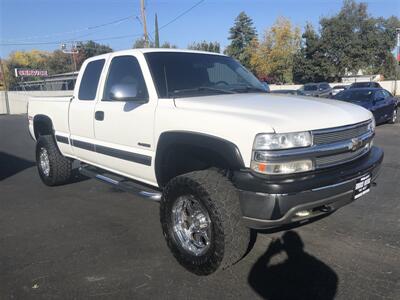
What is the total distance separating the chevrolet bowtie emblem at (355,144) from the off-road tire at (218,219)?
1.12 meters

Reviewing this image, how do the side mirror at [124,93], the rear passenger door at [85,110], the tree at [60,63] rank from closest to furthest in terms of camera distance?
the side mirror at [124,93], the rear passenger door at [85,110], the tree at [60,63]

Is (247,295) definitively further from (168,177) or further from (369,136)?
(369,136)

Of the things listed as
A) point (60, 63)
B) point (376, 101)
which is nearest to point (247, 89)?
point (376, 101)

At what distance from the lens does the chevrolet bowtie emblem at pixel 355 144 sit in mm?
3578

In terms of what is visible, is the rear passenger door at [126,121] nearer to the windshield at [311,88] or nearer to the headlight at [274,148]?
the headlight at [274,148]

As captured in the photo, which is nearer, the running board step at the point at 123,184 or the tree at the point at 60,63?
the running board step at the point at 123,184

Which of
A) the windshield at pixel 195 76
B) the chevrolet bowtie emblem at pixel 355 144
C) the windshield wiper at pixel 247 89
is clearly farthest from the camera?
the windshield wiper at pixel 247 89

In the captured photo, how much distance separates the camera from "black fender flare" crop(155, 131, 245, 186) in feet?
10.8

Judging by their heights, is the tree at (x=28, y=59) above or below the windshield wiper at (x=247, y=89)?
above

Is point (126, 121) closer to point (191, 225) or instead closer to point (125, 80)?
point (125, 80)

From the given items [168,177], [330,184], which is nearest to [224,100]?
[168,177]

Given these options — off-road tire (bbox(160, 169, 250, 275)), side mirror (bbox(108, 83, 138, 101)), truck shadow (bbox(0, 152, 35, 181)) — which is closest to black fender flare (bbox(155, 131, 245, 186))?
off-road tire (bbox(160, 169, 250, 275))

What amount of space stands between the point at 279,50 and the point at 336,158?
5397 centimetres

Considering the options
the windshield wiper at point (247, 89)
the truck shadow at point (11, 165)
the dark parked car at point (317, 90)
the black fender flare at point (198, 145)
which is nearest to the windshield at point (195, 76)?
the windshield wiper at point (247, 89)
